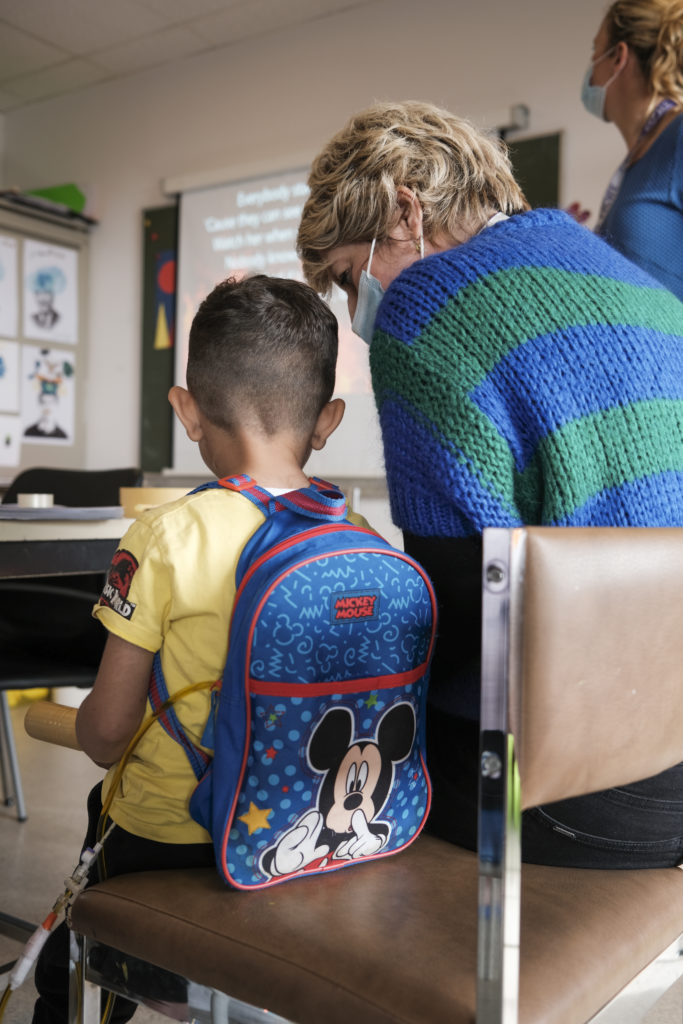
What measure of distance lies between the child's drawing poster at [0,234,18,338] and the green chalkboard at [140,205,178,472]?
1.82ft

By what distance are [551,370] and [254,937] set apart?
48 cm

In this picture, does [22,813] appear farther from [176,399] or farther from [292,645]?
[292,645]

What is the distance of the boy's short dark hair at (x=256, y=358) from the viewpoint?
875 millimetres

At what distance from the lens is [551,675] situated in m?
0.52

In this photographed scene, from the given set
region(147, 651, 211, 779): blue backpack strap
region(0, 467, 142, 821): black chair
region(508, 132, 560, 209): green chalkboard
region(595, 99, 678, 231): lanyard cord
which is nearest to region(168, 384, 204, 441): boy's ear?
region(147, 651, 211, 779): blue backpack strap

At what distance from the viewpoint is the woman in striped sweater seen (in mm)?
730

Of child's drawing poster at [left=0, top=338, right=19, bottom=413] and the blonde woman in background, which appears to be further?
child's drawing poster at [left=0, top=338, right=19, bottom=413]

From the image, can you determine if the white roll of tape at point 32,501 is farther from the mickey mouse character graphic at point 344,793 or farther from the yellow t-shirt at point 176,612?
the mickey mouse character graphic at point 344,793

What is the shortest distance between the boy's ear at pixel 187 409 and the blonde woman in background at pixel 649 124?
1047 millimetres

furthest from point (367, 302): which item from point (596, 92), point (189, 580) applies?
point (596, 92)

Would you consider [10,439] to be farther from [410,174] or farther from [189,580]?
[189,580]

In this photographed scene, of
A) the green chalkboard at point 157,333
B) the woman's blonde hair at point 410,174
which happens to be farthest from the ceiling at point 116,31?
the woman's blonde hair at point 410,174

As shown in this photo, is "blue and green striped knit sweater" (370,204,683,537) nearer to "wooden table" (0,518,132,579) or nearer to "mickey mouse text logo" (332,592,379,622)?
"mickey mouse text logo" (332,592,379,622)

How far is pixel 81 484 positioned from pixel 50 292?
2.36m
